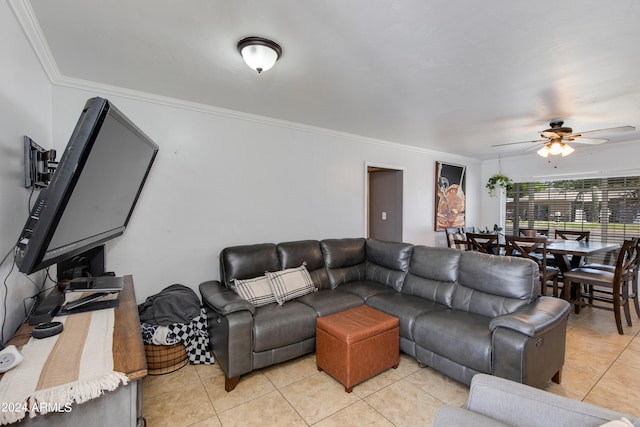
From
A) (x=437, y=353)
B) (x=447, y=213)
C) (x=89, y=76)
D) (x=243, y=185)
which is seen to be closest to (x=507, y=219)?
(x=447, y=213)

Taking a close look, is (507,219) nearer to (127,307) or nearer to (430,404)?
(430,404)

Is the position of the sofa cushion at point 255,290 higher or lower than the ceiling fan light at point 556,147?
lower

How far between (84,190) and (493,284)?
2.85 m

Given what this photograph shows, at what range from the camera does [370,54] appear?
203 cm

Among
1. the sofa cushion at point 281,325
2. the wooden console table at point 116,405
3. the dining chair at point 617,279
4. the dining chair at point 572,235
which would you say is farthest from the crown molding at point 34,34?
the dining chair at point 572,235

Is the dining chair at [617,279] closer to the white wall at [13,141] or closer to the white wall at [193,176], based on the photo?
the white wall at [193,176]

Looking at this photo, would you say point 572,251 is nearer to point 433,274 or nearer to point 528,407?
point 433,274

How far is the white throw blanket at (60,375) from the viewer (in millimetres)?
892

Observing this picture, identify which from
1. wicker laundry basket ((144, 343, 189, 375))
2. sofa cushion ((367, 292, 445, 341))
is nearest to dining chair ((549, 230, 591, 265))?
sofa cushion ((367, 292, 445, 341))

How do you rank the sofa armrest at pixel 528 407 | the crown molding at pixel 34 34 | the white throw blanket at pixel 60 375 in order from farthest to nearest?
the crown molding at pixel 34 34, the sofa armrest at pixel 528 407, the white throw blanket at pixel 60 375

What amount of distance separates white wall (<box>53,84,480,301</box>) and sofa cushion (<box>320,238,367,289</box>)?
19.8 inches

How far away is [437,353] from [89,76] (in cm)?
353

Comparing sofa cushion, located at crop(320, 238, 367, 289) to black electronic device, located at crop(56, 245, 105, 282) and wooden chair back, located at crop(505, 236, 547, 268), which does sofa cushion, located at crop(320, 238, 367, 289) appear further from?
black electronic device, located at crop(56, 245, 105, 282)

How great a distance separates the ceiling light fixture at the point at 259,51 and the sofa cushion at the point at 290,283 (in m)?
1.84
